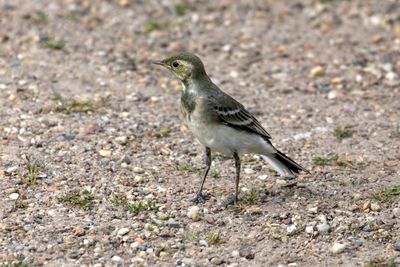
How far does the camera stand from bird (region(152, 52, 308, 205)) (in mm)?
8242

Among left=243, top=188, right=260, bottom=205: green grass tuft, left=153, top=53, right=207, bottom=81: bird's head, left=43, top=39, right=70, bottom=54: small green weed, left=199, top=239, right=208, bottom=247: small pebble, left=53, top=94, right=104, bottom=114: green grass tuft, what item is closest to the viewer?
left=199, top=239, right=208, bottom=247: small pebble

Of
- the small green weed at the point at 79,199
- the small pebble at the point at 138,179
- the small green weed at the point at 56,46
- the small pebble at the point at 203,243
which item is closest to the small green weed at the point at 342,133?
the small pebble at the point at 138,179

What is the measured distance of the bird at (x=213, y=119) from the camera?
27.0ft

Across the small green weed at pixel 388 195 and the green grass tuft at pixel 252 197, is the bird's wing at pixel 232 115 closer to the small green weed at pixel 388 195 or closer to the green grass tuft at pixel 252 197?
the green grass tuft at pixel 252 197

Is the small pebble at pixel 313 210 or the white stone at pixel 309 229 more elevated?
the white stone at pixel 309 229

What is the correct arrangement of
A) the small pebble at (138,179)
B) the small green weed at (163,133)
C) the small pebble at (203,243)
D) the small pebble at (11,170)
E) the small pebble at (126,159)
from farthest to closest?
the small green weed at (163,133) → the small pebble at (126,159) → the small pebble at (138,179) → the small pebble at (11,170) → the small pebble at (203,243)

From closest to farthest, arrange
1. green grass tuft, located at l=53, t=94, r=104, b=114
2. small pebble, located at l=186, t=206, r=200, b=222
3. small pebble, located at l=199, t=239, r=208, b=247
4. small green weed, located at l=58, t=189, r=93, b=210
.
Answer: small pebble, located at l=199, t=239, r=208, b=247
small pebble, located at l=186, t=206, r=200, b=222
small green weed, located at l=58, t=189, r=93, b=210
green grass tuft, located at l=53, t=94, r=104, b=114

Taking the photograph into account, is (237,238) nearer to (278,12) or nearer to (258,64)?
(258,64)

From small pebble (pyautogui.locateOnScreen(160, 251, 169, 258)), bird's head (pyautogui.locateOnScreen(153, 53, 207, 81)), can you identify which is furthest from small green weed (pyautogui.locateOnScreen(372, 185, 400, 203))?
small pebble (pyautogui.locateOnScreen(160, 251, 169, 258))

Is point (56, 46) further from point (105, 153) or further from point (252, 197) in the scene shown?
point (252, 197)

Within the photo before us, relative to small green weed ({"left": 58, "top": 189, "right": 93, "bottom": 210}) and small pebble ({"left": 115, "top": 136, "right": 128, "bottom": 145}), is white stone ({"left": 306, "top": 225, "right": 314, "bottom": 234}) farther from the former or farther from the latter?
small pebble ({"left": 115, "top": 136, "right": 128, "bottom": 145})

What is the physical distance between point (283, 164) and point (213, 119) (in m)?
1.09

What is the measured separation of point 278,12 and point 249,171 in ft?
19.7

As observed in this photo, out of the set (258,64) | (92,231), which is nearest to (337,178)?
(92,231)
